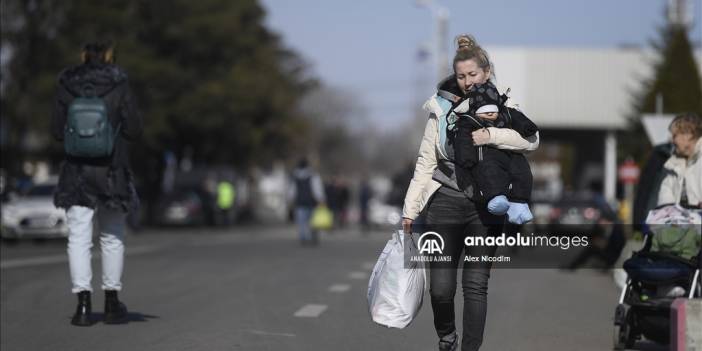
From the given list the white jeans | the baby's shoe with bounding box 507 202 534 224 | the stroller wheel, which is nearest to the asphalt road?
the stroller wheel

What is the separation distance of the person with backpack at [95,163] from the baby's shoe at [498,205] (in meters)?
3.41

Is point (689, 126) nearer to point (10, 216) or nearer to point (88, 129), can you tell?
point (88, 129)

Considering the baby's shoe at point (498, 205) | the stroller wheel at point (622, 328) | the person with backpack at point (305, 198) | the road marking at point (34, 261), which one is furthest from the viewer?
the person with backpack at point (305, 198)

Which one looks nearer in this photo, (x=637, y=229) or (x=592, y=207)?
(x=637, y=229)

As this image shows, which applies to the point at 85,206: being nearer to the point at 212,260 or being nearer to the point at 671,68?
the point at 212,260

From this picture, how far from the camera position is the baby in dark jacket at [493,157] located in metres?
6.34

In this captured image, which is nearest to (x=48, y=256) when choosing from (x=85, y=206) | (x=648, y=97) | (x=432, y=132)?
(x=85, y=206)

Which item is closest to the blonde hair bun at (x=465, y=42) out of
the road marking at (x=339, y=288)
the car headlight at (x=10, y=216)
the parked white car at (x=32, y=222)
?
the road marking at (x=339, y=288)

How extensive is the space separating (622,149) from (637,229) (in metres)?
28.5

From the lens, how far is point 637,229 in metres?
9.41

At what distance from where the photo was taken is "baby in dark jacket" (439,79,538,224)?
20.8 feet

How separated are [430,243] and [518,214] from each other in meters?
0.57

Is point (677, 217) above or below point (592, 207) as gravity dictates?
above

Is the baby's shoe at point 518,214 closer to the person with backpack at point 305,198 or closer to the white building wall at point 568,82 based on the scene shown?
the person with backpack at point 305,198
